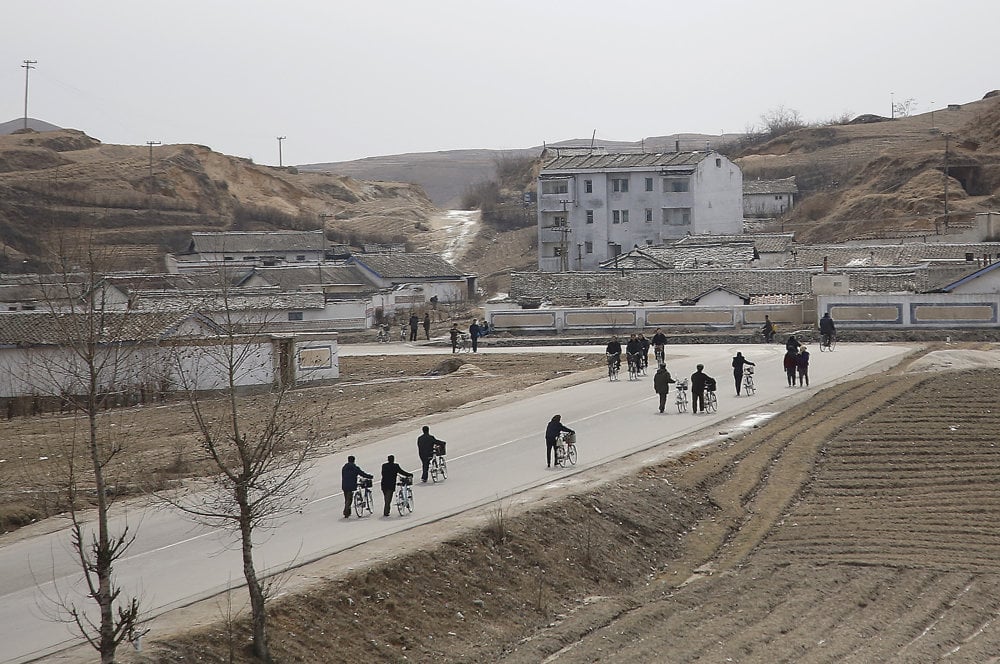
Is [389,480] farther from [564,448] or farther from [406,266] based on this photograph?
[406,266]

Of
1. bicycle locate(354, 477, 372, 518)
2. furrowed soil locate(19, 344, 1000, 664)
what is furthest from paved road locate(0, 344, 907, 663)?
furrowed soil locate(19, 344, 1000, 664)

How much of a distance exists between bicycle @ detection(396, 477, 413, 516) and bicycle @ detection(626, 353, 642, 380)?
18.8 metres

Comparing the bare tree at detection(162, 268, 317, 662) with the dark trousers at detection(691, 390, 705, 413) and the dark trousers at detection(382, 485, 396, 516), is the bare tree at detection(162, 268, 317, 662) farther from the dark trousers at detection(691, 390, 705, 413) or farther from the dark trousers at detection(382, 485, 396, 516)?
the dark trousers at detection(691, 390, 705, 413)

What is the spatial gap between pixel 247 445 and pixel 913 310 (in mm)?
41903

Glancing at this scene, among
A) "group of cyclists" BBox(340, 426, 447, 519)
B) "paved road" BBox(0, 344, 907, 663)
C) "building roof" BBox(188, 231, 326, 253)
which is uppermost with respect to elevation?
"building roof" BBox(188, 231, 326, 253)

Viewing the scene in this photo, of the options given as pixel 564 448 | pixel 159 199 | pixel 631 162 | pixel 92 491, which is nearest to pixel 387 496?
pixel 564 448

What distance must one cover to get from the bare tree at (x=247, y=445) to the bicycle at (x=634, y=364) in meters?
11.1

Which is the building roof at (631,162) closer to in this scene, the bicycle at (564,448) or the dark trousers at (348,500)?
the bicycle at (564,448)

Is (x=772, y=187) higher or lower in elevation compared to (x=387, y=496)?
higher

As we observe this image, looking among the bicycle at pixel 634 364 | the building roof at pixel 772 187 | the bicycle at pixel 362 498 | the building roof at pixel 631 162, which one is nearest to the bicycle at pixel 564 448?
the bicycle at pixel 362 498

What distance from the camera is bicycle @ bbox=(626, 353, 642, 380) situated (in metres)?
38.1

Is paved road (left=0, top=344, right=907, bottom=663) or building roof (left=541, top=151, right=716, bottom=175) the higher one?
building roof (left=541, top=151, right=716, bottom=175)

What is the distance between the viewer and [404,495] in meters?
20.2

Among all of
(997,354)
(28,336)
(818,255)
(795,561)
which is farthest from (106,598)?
(818,255)
